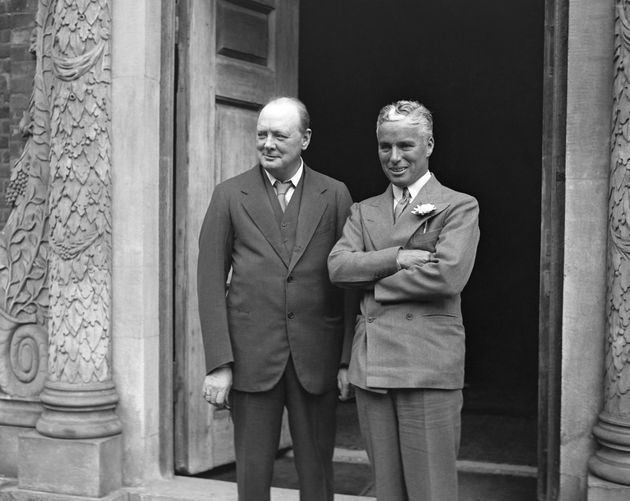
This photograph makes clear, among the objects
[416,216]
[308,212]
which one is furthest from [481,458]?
[416,216]

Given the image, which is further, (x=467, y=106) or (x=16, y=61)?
(x=467, y=106)

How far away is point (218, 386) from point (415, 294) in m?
0.92

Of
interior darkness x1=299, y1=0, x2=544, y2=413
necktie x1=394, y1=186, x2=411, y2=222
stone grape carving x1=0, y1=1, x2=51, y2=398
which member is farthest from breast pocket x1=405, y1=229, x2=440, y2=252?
interior darkness x1=299, y1=0, x2=544, y2=413

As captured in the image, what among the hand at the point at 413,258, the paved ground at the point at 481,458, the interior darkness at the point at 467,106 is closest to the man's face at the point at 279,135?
the hand at the point at 413,258

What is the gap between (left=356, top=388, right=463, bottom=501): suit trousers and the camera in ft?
9.96

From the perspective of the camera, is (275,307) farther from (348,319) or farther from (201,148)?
(201,148)

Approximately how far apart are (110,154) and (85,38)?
66 centimetres

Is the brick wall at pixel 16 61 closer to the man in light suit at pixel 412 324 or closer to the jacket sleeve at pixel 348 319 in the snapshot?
the jacket sleeve at pixel 348 319

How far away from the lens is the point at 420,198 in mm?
3145

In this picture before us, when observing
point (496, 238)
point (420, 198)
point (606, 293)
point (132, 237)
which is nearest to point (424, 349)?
point (420, 198)

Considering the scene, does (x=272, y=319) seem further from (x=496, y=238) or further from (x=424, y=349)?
(x=496, y=238)

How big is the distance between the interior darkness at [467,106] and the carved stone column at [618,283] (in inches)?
240

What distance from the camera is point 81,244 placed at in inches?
185

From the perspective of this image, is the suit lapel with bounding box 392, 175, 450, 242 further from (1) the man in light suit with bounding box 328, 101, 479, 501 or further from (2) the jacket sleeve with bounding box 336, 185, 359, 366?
(2) the jacket sleeve with bounding box 336, 185, 359, 366
